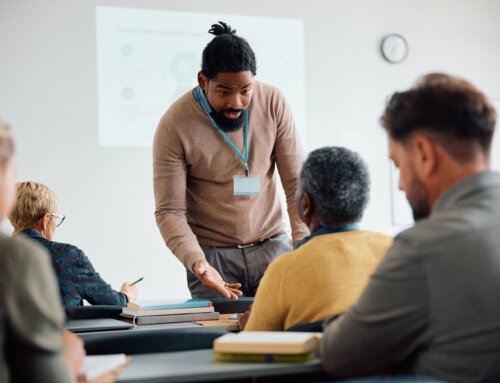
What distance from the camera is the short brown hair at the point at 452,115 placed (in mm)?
1370

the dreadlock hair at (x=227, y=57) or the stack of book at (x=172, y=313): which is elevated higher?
the dreadlock hair at (x=227, y=57)

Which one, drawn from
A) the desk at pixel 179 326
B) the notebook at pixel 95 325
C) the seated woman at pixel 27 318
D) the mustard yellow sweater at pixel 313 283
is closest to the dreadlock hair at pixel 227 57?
the desk at pixel 179 326

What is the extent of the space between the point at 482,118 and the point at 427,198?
19 centimetres

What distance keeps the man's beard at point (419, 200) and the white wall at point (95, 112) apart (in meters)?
3.91

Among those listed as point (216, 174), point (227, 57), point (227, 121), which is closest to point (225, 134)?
point (227, 121)

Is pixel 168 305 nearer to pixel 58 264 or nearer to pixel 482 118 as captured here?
pixel 58 264

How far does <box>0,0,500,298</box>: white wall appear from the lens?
5.00 meters

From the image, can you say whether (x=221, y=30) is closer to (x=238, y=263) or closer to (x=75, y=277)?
(x=238, y=263)

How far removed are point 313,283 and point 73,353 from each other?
60 cm

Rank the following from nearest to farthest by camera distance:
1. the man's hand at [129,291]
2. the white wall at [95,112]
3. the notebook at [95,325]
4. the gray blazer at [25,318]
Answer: the gray blazer at [25,318], the notebook at [95,325], the man's hand at [129,291], the white wall at [95,112]

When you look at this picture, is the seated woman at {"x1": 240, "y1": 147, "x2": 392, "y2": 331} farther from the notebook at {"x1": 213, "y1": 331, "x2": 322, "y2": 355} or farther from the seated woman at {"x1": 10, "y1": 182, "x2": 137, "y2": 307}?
the seated woman at {"x1": 10, "y1": 182, "x2": 137, "y2": 307}

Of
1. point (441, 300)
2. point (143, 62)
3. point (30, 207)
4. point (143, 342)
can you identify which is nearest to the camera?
point (441, 300)

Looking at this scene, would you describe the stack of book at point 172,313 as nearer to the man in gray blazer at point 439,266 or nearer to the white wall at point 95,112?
the man in gray blazer at point 439,266

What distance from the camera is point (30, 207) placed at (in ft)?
9.53
